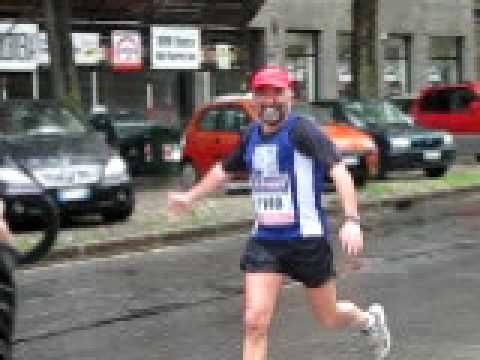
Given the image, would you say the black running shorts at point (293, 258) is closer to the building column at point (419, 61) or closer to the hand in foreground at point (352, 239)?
the hand in foreground at point (352, 239)

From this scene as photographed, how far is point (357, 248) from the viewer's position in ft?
19.8

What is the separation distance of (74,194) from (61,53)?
735 centimetres

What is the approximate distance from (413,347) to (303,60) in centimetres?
2853

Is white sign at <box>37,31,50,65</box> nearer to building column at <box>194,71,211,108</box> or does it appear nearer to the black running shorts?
building column at <box>194,71,211,108</box>

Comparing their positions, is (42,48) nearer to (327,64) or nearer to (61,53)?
(61,53)

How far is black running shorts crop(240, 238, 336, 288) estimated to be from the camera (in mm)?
6367

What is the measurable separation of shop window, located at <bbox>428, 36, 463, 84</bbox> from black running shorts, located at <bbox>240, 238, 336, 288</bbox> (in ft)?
109

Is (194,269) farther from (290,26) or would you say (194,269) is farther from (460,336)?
(290,26)

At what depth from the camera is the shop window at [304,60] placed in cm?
3550

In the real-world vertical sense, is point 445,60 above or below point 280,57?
below

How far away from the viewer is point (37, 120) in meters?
16.3

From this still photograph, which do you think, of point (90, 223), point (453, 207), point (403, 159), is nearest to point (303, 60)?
point (403, 159)

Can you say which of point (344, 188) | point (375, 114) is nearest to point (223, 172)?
point (344, 188)

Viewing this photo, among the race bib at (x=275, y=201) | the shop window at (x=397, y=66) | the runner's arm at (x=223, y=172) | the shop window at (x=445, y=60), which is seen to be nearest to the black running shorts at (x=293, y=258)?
the race bib at (x=275, y=201)
